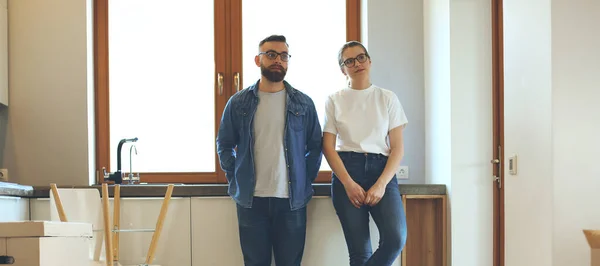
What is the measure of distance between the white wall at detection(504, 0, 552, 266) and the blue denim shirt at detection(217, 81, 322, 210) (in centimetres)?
87

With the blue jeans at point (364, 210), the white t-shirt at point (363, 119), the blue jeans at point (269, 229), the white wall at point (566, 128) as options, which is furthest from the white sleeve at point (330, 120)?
the white wall at point (566, 128)

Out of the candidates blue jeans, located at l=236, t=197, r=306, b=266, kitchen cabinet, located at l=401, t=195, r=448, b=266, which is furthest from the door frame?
blue jeans, located at l=236, t=197, r=306, b=266

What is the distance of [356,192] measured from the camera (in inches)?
115

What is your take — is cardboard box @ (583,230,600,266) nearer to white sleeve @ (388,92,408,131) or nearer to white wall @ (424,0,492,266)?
white sleeve @ (388,92,408,131)

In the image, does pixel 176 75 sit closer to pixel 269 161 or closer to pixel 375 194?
pixel 269 161

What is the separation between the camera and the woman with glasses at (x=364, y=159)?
2930 mm

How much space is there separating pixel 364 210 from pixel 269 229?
0.44 meters

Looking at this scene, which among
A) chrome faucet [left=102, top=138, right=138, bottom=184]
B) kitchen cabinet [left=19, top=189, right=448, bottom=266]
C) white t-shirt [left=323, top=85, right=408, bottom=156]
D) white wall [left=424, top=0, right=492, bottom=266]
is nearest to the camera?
white t-shirt [left=323, top=85, right=408, bottom=156]

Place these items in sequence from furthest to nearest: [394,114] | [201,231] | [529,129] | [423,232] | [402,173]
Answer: [402,173] < [423,232] < [201,231] < [394,114] < [529,129]

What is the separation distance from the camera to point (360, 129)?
3047 millimetres

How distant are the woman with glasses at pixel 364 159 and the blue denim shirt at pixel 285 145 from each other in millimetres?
90

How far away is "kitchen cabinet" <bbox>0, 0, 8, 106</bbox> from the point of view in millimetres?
3607

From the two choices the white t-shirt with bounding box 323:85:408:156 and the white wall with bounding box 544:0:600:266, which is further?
the white t-shirt with bounding box 323:85:408:156

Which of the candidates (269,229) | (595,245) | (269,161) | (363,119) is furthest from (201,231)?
(595,245)
